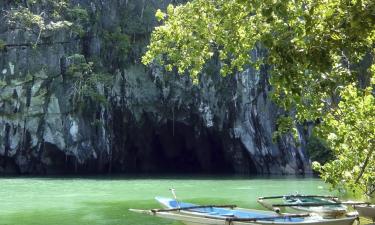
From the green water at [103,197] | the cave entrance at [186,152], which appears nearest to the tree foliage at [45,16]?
the cave entrance at [186,152]

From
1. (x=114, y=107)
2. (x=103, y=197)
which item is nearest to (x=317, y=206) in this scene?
(x=103, y=197)

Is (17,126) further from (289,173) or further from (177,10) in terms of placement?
(177,10)

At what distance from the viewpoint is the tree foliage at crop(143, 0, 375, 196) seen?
486 centimetres

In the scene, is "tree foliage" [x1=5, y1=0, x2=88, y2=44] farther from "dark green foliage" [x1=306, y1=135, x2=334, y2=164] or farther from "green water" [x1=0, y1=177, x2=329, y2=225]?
"dark green foliage" [x1=306, y1=135, x2=334, y2=164]

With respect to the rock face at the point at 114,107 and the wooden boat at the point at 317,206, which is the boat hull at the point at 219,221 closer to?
the wooden boat at the point at 317,206

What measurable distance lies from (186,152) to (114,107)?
7564 millimetres

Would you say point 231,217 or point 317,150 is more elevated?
point 317,150

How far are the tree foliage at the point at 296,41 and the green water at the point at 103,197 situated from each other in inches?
198

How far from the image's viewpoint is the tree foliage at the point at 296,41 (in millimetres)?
4855

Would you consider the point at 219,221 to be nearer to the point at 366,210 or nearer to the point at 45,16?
the point at 366,210

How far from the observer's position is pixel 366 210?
10734 millimetres

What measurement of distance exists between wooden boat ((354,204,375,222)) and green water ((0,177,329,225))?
3955mm

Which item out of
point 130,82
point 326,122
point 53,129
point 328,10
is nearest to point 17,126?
point 53,129

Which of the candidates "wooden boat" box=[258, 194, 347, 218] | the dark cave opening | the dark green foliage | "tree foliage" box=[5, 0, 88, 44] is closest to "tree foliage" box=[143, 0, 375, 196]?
"wooden boat" box=[258, 194, 347, 218]
